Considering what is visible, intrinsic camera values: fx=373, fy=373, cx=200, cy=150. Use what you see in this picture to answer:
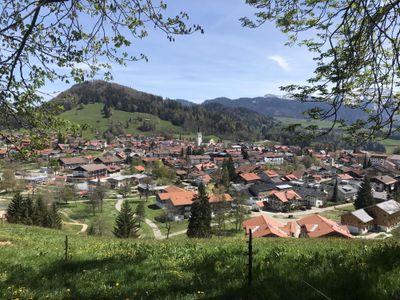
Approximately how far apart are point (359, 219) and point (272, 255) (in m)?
59.3

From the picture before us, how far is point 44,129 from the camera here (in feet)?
29.1

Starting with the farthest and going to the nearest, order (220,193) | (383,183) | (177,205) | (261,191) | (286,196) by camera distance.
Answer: (383,183) < (261,191) < (286,196) < (220,193) < (177,205)

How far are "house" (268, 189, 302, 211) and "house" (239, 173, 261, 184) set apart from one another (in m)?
25.9

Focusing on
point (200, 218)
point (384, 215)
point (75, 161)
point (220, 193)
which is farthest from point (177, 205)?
point (75, 161)

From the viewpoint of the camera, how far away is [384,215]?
209 feet

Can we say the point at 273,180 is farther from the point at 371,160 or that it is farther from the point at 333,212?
the point at 371,160

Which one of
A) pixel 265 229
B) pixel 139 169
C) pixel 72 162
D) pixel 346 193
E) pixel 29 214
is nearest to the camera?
pixel 29 214

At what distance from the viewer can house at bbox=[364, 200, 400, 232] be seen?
2491 inches

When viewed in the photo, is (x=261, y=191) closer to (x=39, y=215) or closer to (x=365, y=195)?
(x=365, y=195)

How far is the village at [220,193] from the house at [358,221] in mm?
159

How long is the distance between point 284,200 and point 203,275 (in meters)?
78.4

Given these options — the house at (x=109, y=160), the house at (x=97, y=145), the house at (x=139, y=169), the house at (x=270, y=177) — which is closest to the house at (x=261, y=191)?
the house at (x=270, y=177)

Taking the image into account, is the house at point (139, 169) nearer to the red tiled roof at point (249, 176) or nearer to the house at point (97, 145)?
the red tiled roof at point (249, 176)

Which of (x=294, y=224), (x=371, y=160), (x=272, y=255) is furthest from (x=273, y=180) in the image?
(x=272, y=255)
